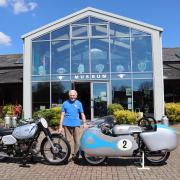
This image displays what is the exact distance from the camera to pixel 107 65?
2098 centimetres

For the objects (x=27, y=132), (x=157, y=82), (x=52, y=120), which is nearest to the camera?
(x=27, y=132)

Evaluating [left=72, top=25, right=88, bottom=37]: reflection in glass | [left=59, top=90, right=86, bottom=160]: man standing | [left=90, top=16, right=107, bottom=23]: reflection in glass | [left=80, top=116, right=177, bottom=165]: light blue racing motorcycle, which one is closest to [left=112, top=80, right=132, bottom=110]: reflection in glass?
[left=72, top=25, right=88, bottom=37]: reflection in glass

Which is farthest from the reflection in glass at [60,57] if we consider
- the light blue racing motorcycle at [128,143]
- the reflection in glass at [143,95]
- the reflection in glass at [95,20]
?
the light blue racing motorcycle at [128,143]

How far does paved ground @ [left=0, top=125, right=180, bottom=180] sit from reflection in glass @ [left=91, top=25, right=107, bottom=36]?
13.2 metres

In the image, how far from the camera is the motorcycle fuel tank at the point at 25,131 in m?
8.74

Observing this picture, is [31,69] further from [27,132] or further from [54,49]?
[27,132]

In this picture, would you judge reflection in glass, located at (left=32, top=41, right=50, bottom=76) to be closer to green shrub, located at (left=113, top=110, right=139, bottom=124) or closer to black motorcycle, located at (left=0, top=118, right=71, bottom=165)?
green shrub, located at (left=113, top=110, right=139, bottom=124)

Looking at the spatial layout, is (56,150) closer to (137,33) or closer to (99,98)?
(99,98)

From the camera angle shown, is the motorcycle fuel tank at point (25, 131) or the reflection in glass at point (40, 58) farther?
the reflection in glass at point (40, 58)

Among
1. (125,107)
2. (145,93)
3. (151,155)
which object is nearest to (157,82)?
(145,93)

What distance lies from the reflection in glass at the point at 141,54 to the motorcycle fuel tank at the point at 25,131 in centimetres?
1262

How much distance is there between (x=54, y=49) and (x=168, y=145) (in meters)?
14.0

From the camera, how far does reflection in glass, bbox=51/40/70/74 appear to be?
21250 mm

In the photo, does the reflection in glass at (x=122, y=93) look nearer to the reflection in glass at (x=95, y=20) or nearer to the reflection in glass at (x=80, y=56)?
the reflection in glass at (x=80, y=56)
